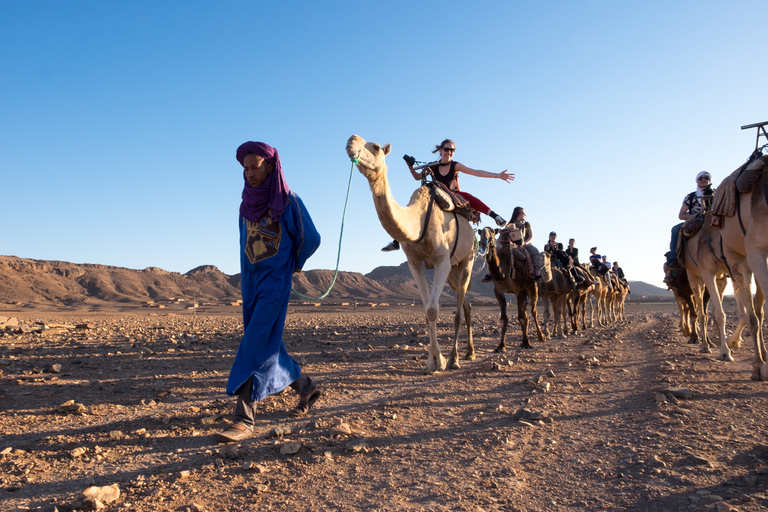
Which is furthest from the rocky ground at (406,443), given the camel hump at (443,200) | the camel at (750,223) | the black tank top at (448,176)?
the black tank top at (448,176)

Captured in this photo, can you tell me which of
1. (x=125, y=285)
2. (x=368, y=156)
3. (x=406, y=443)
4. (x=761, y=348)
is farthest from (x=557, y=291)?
(x=125, y=285)

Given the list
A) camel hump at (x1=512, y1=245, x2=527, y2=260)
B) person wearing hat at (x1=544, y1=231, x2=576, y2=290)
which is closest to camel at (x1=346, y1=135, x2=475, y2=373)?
camel hump at (x1=512, y1=245, x2=527, y2=260)

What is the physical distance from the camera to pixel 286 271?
4.42m

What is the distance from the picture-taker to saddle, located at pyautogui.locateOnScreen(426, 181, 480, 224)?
24.4 ft

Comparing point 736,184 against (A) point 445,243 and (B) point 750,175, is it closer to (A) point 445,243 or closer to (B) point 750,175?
(B) point 750,175

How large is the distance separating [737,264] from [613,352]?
275 cm

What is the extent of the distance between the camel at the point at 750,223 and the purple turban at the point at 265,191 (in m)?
5.34

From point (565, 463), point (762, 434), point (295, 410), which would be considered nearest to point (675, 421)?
point (762, 434)

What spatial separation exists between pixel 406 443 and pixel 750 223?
5037 millimetres

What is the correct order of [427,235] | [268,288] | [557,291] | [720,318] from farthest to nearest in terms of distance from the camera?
[557,291] → [720,318] → [427,235] → [268,288]

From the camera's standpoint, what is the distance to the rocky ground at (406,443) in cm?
257

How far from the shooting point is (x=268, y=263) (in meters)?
4.32

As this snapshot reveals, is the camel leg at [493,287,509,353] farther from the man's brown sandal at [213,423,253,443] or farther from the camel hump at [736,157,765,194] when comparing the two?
the man's brown sandal at [213,423,253,443]

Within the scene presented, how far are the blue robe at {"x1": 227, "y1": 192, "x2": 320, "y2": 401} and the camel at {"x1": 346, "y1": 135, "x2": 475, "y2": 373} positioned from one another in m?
1.22
